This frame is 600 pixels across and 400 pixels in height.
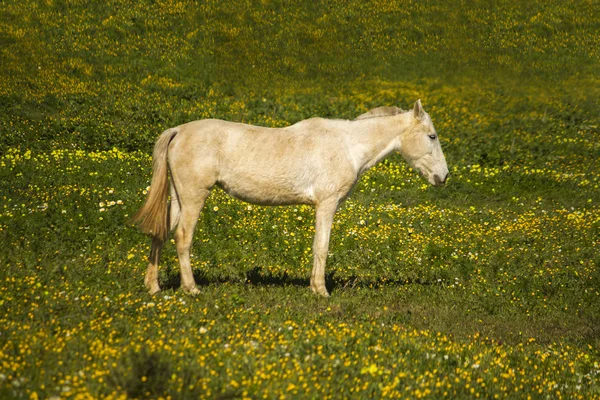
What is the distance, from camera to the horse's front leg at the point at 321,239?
10.6m

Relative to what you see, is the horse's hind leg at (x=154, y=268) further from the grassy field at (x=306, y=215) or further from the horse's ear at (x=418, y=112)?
the horse's ear at (x=418, y=112)

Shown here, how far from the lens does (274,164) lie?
1036 cm

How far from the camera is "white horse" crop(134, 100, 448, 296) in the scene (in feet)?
32.5

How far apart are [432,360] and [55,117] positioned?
60.2 ft

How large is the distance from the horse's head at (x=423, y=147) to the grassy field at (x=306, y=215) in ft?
6.68

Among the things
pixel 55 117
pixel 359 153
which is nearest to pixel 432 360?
pixel 359 153

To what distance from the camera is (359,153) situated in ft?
35.8

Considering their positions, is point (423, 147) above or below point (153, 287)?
above

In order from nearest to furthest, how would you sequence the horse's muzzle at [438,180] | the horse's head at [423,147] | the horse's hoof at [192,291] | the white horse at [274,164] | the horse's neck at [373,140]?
the horse's hoof at [192,291], the white horse at [274,164], the horse's neck at [373,140], the horse's head at [423,147], the horse's muzzle at [438,180]

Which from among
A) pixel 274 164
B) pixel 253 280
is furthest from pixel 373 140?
pixel 253 280

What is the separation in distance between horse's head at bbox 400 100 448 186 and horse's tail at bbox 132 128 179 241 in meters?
3.74

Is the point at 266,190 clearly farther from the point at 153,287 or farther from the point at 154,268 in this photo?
the point at 153,287

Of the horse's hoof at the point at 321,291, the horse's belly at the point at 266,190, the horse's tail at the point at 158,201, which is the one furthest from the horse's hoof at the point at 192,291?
the horse's hoof at the point at 321,291

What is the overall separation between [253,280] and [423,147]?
138 inches
